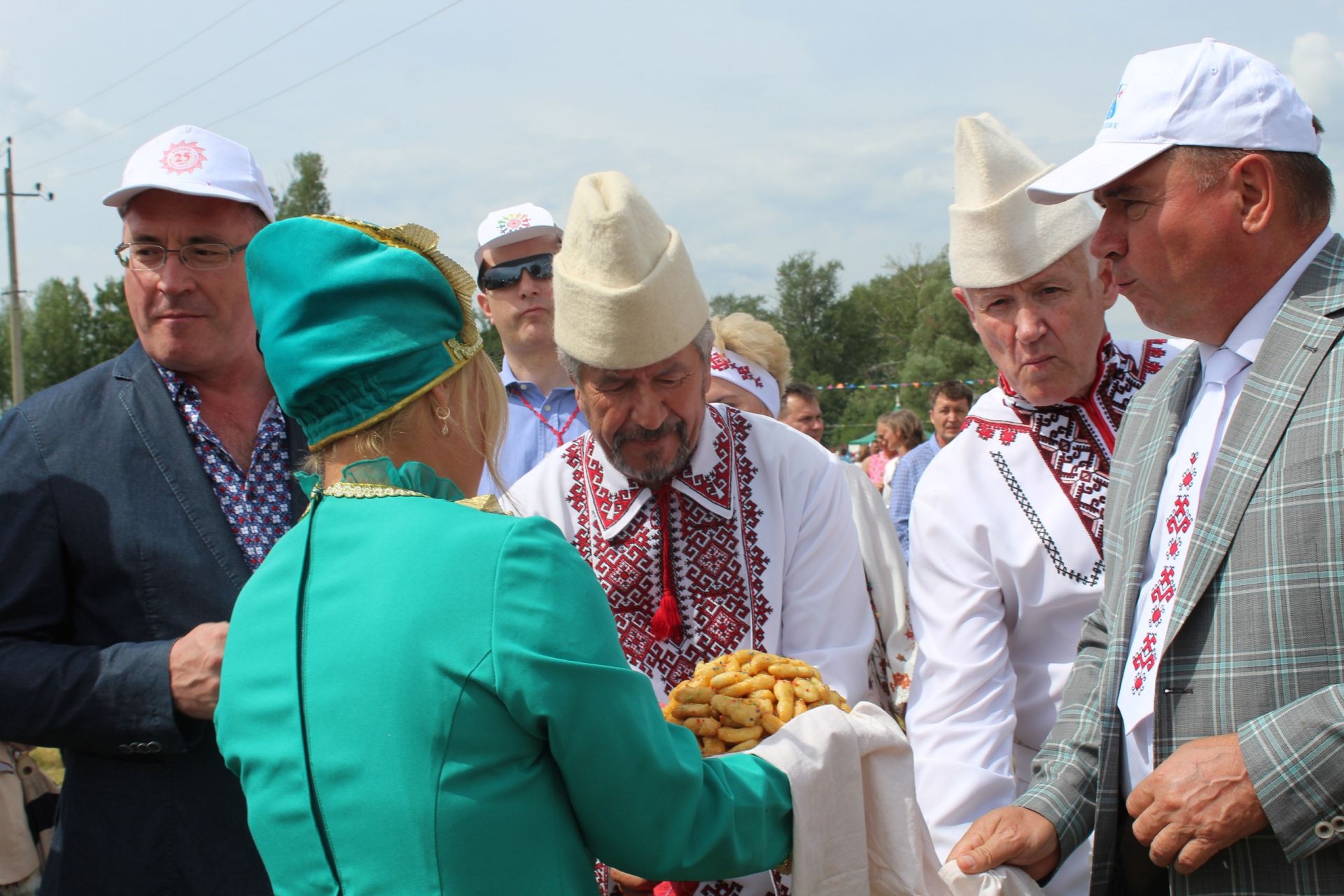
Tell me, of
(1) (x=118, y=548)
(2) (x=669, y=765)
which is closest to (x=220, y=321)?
(1) (x=118, y=548)

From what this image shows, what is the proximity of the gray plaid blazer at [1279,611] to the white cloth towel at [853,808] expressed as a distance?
1.54 feet

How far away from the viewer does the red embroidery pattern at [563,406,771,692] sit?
270 centimetres

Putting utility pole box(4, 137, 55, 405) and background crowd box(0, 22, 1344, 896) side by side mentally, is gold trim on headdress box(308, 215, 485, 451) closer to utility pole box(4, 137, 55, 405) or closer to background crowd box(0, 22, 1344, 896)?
background crowd box(0, 22, 1344, 896)

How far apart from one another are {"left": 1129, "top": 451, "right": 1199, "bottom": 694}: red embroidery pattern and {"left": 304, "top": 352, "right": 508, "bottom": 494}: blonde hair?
48.4 inches

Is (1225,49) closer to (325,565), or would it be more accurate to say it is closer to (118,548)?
(325,565)

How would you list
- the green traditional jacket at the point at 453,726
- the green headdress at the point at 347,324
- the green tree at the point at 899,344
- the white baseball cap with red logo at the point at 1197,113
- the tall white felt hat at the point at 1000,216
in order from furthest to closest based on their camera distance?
1. the green tree at the point at 899,344
2. the tall white felt hat at the point at 1000,216
3. the white baseball cap with red logo at the point at 1197,113
4. the green headdress at the point at 347,324
5. the green traditional jacket at the point at 453,726

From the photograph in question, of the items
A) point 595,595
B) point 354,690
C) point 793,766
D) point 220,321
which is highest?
point 220,321

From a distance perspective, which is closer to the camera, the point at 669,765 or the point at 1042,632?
the point at 669,765

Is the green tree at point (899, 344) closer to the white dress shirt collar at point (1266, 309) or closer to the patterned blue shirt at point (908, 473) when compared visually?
the patterned blue shirt at point (908, 473)

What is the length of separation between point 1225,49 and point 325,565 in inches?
72.5

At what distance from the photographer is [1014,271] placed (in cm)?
283

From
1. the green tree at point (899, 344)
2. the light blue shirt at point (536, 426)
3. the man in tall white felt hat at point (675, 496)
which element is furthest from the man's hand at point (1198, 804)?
the green tree at point (899, 344)

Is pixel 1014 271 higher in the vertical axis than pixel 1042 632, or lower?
higher

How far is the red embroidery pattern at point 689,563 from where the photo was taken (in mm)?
2701
